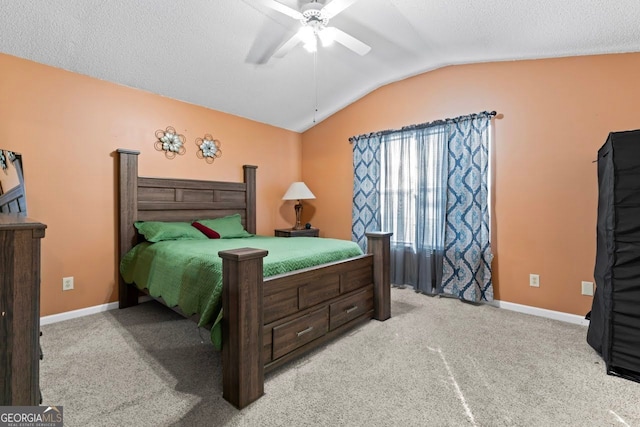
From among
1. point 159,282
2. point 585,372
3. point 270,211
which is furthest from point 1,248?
point 270,211

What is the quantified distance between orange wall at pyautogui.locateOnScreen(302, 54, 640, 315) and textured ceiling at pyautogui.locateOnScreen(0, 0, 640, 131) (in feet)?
0.60

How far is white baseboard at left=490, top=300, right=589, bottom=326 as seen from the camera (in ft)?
8.81

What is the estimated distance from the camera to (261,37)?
2703 mm

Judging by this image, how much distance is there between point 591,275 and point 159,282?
12.3ft

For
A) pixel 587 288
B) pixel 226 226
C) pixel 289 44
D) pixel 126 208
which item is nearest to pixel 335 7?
pixel 289 44

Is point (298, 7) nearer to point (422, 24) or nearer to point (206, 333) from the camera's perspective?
point (422, 24)

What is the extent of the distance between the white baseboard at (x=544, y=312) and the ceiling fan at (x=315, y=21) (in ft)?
9.38

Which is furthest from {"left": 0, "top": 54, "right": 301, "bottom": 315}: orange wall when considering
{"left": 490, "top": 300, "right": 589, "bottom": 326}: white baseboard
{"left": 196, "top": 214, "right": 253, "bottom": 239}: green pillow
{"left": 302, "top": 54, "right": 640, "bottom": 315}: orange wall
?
{"left": 490, "top": 300, "right": 589, "bottom": 326}: white baseboard

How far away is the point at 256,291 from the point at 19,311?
0.93m

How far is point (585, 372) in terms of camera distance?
1896 millimetres

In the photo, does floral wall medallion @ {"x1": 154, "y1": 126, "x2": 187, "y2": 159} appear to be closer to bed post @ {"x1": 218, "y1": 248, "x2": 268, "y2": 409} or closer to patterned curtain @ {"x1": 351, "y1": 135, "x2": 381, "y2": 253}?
patterned curtain @ {"x1": 351, "y1": 135, "x2": 381, "y2": 253}

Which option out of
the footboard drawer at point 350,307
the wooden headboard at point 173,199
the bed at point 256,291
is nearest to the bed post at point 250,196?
the wooden headboard at point 173,199

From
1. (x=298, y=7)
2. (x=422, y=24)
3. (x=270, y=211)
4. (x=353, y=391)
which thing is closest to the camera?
(x=353, y=391)

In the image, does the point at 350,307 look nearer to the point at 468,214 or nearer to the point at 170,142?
the point at 468,214
